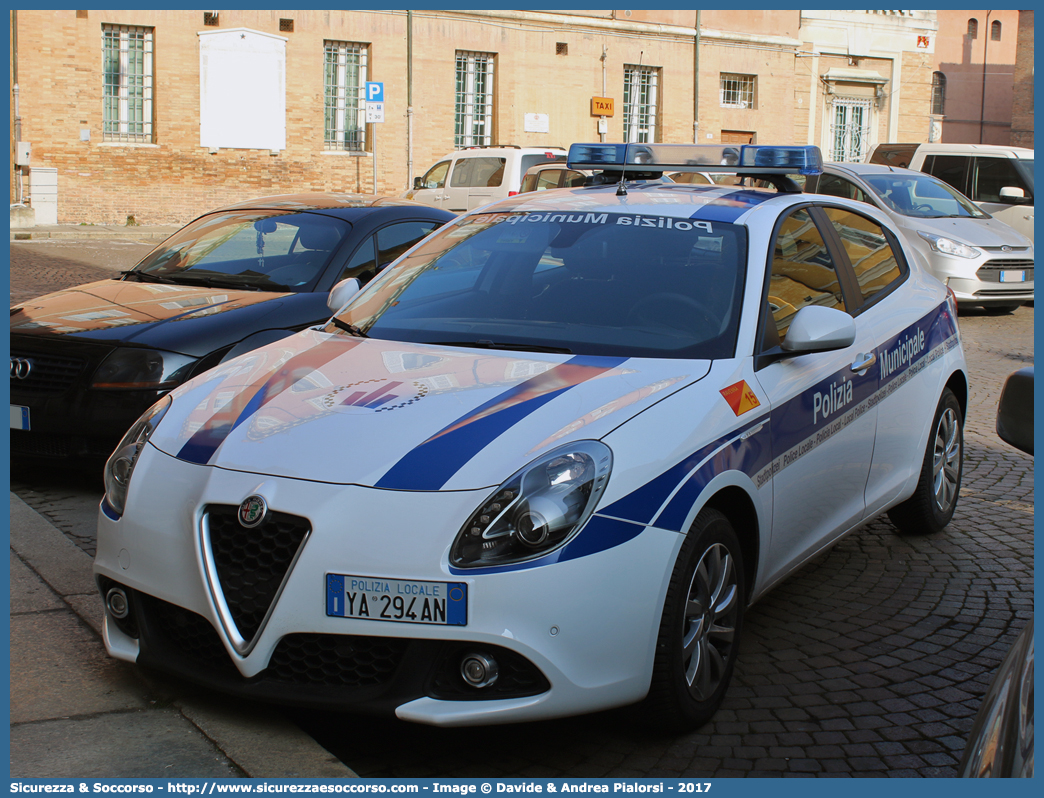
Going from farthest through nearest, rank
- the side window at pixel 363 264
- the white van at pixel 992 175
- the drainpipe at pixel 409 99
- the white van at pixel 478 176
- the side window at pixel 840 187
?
the drainpipe at pixel 409 99
the white van at pixel 478 176
the white van at pixel 992 175
the side window at pixel 840 187
the side window at pixel 363 264

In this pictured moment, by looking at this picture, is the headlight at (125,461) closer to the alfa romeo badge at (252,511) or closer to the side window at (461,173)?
the alfa romeo badge at (252,511)

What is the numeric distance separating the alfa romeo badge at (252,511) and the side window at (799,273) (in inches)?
77.0

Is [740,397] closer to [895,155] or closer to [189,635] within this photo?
[189,635]

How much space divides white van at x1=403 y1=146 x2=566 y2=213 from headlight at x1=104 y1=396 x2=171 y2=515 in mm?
16720

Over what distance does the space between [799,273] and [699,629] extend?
1615 mm

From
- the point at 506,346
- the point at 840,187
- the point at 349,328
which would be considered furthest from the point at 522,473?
the point at 840,187

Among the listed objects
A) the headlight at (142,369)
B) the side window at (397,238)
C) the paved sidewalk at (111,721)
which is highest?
the side window at (397,238)

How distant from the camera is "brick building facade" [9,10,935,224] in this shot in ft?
87.8

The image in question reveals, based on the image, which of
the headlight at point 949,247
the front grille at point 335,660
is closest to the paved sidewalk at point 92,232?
the headlight at point 949,247

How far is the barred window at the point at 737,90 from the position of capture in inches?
1519

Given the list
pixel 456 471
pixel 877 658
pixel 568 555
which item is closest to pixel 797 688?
pixel 877 658

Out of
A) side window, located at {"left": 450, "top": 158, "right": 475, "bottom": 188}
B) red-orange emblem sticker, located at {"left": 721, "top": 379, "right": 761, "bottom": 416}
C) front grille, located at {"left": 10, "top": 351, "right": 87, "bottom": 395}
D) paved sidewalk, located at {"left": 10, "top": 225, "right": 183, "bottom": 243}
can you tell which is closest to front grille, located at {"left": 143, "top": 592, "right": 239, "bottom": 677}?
red-orange emblem sticker, located at {"left": 721, "top": 379, "right": 761, "bottom": 416}

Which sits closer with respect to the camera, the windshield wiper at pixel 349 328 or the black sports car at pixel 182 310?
the windshield wiper at pixel 349 328

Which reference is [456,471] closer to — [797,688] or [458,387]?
[458,387]
